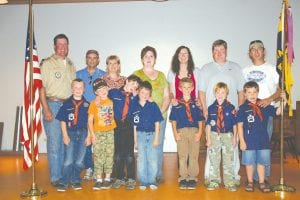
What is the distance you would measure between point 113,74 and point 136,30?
374 cm

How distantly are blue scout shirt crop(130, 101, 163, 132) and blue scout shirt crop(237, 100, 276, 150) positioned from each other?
99 cm

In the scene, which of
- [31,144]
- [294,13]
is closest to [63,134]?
[31,144]

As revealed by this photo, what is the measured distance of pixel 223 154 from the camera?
441 centimetres

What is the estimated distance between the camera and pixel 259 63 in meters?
4.63

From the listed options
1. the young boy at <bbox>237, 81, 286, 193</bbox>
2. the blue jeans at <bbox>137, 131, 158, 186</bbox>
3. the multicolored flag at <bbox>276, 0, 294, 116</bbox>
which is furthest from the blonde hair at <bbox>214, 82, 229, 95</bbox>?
the blue jeans at <bbox>137, 131, 158, 186</bbox>

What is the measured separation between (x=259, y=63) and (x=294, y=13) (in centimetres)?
402

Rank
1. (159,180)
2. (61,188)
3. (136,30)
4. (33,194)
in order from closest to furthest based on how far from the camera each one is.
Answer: (33,194) < (61,188) < (159,180) < (136,30)

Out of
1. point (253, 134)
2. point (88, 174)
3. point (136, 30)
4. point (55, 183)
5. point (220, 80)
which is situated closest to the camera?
point (253, 134)

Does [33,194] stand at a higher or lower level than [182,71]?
lower

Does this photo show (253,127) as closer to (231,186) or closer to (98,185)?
(231,186)

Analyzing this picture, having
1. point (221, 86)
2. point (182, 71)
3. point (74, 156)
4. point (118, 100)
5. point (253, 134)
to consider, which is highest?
point (182, 71)

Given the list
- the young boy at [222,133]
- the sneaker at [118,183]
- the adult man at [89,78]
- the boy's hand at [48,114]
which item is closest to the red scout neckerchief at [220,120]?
the young boy at [222,133]

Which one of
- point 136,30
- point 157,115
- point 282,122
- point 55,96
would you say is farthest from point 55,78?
point 136,30

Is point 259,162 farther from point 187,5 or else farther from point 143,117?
point 187,5
